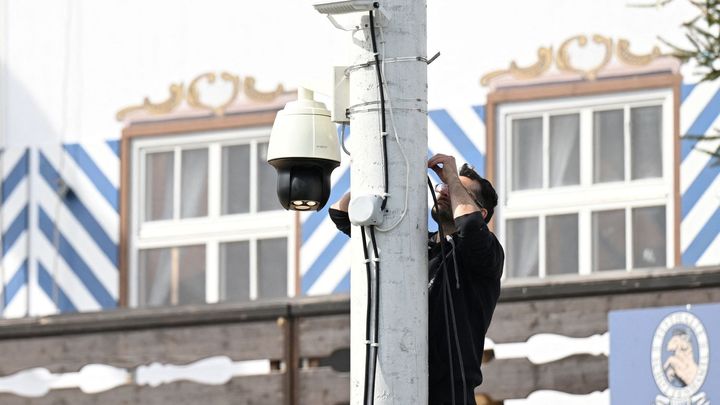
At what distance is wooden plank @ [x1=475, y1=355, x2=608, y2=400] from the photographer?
12.2m

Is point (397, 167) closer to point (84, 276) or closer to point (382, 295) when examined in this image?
point (382, 295)

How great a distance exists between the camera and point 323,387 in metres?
13.1

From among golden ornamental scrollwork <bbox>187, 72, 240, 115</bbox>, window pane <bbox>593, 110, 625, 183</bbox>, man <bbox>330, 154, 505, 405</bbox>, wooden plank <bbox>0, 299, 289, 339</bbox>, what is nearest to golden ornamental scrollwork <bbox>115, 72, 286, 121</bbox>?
golden ornamental scrollwork <bbox>187, 72, 240, 115</bbox>

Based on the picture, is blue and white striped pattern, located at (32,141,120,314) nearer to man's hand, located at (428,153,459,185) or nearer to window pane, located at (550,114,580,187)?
window pane, located at (550,114,580,187)

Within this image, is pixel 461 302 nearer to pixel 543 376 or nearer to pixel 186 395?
pixel 543 376

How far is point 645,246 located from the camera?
1276cm

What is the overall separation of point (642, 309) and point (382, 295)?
174 inches

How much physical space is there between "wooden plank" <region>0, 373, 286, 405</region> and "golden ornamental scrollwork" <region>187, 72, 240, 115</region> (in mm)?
2037

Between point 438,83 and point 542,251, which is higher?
point 438,83

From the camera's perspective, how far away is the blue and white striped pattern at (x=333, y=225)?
13.3m

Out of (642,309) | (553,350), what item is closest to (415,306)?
(642,309)

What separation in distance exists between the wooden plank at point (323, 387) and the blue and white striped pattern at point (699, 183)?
2356 mm

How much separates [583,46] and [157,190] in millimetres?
3470

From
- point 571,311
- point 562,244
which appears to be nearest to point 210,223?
point 562,244
